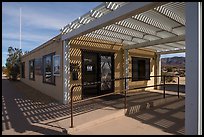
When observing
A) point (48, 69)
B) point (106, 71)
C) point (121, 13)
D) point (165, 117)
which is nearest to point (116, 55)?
point (106, 71)

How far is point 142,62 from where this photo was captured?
1216 centimetres

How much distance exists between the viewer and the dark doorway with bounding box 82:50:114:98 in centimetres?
894

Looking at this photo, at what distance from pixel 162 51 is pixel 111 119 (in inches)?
338

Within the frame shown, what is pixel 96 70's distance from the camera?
934 centimetres

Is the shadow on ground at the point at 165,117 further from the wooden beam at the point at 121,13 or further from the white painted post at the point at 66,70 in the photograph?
the white painted post at the point at 66,70

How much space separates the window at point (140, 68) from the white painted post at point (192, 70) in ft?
26.6

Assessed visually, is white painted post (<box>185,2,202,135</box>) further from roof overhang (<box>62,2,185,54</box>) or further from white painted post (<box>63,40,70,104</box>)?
white painted post (<box>63,40,70,104</box>)

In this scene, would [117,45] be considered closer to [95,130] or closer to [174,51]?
[174,51]

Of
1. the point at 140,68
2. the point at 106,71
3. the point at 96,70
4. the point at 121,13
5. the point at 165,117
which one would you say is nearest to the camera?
the point at 121,13

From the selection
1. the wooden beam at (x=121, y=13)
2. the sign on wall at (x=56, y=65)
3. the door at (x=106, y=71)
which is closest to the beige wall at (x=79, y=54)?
the sign on wall at (x=56, y=65)

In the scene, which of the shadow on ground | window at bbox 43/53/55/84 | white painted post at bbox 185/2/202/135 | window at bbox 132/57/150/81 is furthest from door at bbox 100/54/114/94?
white painted post at bbox 185/2/202/135

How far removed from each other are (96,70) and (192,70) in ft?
21.0

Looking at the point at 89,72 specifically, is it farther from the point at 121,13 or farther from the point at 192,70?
the point at 192,70

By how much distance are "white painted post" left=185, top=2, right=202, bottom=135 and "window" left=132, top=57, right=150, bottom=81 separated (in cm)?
812
